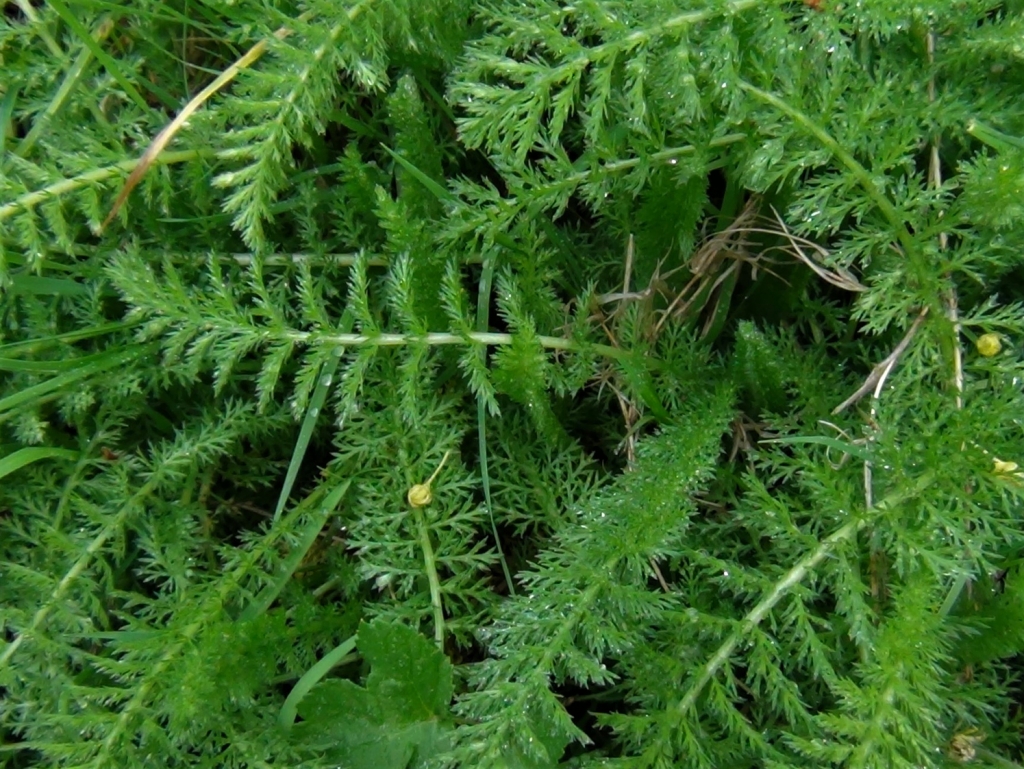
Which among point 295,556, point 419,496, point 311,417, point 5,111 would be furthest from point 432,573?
point 5,111

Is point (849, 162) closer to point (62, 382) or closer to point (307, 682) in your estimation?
point (307, 682)

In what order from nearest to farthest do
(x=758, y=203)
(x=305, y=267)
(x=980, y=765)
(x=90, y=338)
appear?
(x=980, y=765), (x=305, y=267), (x=758, y=203), (x=90, y=338)

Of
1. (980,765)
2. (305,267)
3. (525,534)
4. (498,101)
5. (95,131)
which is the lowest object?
(980,765)

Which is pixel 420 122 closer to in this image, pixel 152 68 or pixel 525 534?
pixel 152 68

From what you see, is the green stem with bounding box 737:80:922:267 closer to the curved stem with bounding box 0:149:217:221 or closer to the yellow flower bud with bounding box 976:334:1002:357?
the yellow flower bud with bounding box 976:334:1002:357

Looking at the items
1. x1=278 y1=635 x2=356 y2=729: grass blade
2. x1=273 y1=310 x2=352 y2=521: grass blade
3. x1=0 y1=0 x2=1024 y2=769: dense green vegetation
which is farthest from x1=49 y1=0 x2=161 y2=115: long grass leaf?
x1=278 y1=635 x2=356 y2=729: grass blade

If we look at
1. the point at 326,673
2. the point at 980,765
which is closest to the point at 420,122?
the point at 326,673
